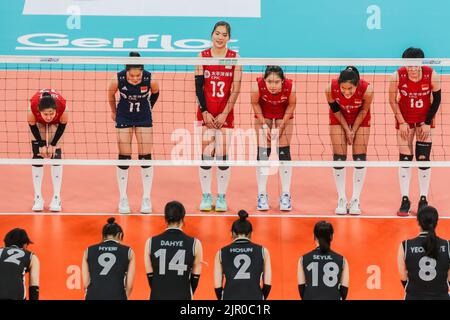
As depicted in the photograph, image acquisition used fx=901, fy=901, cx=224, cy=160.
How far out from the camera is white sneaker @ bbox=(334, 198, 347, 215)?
1348cm

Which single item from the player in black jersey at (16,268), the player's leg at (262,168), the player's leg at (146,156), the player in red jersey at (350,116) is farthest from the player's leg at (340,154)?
the player in black jersey at (16,268)

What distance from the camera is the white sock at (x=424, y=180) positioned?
1341cm

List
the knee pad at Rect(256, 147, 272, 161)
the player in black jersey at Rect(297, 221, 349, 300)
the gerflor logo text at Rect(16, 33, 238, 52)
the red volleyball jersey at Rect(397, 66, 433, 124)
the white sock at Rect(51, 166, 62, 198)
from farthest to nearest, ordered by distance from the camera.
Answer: the gerflor logo text at Rect(16, 33, 238, 52) → the white sock at Rect(51, 166, 62, 198) → the knee pad at Rect(256, 147, 272, 161) → the red volleyball jersey at Rect(397, 66, 433, 124) → the player in black jersey at Rect(297, 221, 349, 300)

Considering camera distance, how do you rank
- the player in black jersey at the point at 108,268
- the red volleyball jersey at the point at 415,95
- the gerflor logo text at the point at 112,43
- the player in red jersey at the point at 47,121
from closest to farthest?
the player in black jersey at the point at 108,268 < the player in red jersey at the point at 47,121 < the red volleyball jersey at the point at 415,95 < the gerflor logo text at the point at 112,43

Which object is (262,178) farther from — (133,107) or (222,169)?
(133,107)

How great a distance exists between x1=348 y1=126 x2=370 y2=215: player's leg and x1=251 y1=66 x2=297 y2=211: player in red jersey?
3.19 ft

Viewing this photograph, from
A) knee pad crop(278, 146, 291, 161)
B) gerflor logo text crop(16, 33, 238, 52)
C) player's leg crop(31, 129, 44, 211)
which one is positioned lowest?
player's leg crop(31, 129, 44, 211)

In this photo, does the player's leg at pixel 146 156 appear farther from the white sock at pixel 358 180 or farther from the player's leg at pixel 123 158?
the white sock at pixel 358 180

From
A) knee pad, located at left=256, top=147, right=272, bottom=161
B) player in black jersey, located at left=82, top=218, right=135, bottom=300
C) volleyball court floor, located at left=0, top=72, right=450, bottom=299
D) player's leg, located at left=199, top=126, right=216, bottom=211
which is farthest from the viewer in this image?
knee pad, located at left=256, top=147, right=272, bottom=161

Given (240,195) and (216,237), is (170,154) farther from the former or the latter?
(216,237)

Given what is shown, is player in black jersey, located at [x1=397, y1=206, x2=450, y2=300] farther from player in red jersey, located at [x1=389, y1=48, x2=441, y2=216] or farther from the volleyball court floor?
player in red jersey, located at [x1=389, y1=48, x2=441, y2=216]

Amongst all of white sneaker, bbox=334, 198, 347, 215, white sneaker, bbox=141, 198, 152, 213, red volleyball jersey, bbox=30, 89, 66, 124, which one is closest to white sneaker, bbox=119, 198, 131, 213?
white sneaker, bbox=141, 198, 152, 213

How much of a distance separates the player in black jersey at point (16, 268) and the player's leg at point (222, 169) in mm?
4015
